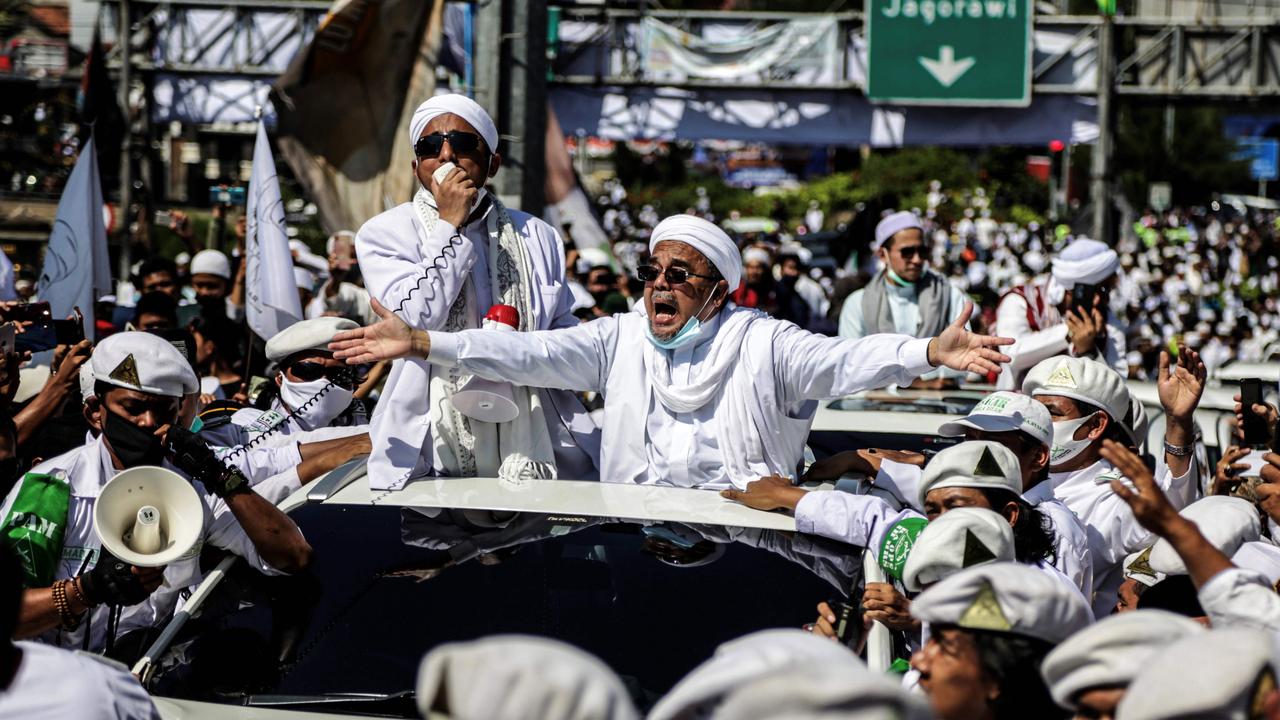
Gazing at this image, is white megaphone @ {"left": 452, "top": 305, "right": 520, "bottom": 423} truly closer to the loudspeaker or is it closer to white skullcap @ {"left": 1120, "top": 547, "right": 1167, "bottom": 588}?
the loudspeaker

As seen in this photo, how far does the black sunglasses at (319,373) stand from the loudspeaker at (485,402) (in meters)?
1.33

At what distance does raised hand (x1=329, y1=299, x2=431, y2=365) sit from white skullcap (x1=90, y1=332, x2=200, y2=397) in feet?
1.44

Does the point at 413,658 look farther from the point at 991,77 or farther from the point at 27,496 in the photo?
the point at 991,77

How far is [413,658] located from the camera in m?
3.39

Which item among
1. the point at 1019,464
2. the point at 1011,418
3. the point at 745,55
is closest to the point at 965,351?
the point at 1011,418

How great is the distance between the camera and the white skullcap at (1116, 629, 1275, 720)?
2082mm

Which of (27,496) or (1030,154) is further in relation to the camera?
(1030,154)

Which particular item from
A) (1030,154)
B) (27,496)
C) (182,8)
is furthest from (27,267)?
(1030,154)

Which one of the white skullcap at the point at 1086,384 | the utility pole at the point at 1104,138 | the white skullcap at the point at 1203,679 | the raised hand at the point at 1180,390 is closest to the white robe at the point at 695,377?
the white skullcap at the point at 1086,384

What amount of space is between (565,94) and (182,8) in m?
4.75

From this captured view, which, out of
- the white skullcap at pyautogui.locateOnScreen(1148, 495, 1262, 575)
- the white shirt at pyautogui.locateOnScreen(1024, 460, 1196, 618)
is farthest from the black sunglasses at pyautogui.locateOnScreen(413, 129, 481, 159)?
the white skullcap at pyautogui.locateOnScreen(1148, 495, 1262, 575)

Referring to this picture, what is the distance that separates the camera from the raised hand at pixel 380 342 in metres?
4.27

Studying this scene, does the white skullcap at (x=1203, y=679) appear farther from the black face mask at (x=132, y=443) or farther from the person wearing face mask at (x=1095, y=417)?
the black face mask at (x=132, y=443)

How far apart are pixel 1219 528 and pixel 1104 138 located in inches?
625
